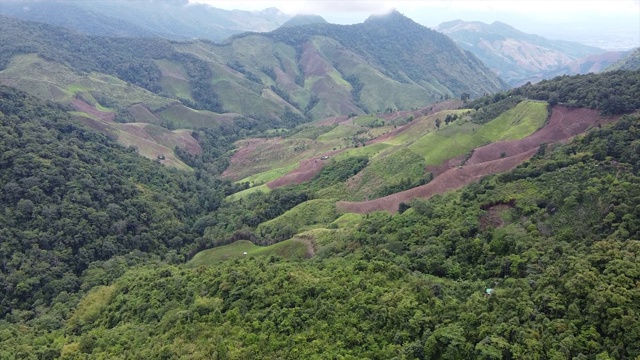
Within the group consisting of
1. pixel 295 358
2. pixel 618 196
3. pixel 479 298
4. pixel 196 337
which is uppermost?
pixel 618 196

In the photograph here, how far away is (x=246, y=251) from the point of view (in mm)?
78562

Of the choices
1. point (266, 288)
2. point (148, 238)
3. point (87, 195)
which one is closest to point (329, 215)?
point (148, 238)

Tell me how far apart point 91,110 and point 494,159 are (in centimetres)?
15526

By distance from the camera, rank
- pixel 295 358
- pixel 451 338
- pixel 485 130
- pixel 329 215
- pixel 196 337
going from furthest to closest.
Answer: pixel 485 130 → pixel 329 215 → pixel 196 337 → pixel 295 358 → pixel 451 338

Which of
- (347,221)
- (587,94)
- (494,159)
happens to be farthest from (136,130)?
(587,94)

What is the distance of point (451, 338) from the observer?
1314 inches

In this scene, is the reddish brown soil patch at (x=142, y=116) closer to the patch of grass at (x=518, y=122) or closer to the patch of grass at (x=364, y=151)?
the patch of grass at (x=364, y=151)

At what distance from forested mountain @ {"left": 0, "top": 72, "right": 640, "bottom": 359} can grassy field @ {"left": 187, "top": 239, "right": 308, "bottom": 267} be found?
51cm

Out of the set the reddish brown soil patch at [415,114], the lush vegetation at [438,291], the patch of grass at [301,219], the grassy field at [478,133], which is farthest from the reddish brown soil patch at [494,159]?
the reddish brown soil patch at [415,114]

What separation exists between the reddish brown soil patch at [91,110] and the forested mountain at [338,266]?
2915 inches

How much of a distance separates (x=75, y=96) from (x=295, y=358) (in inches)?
7232

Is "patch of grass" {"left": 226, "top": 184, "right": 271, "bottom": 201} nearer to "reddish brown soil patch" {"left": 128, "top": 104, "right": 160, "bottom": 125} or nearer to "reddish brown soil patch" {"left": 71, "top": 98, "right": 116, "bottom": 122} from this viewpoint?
"reddish brown soil patch" {"left": 71, "top": 98, "right": 116, "bottom": 122}

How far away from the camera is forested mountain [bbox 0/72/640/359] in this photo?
34.4 m

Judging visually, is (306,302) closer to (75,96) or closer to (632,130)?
(632,130)
